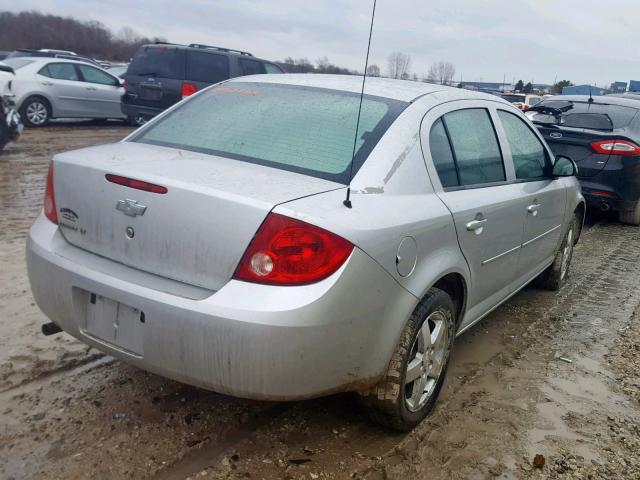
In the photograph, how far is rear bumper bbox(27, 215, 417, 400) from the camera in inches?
85.1

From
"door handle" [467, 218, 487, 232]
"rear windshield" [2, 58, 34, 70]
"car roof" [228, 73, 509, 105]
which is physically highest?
"car roof" [228, 73, 509, 105]

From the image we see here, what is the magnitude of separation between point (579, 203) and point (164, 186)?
13.2 feet

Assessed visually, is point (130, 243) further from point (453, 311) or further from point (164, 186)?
point (453, 311)

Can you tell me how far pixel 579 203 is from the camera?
5211 mm

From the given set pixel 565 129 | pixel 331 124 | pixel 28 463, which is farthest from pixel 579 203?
pixel 28 463

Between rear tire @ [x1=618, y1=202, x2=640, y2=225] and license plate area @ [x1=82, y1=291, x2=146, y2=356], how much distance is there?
7.27 metres

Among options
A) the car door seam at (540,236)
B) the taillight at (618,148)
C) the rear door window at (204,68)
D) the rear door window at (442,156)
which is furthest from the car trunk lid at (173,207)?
the rear door window at (204,68)

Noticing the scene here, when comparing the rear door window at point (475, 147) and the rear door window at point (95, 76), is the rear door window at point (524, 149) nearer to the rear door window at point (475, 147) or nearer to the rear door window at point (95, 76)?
the rear door window at point (475, 147)

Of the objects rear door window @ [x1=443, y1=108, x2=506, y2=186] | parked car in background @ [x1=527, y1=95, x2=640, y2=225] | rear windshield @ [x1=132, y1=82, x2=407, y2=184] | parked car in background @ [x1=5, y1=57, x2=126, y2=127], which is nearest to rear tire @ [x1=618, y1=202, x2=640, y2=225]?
parked car in background @ [x1=527, y1=95, x2=640, y2=225]

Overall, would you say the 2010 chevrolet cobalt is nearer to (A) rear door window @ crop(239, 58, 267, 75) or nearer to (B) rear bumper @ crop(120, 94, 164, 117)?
(B) rear bumper @ crop(120, 94, 164, 117)

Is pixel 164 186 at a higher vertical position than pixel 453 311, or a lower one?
higher

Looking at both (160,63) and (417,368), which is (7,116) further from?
(417,368)

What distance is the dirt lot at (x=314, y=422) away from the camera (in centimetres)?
258

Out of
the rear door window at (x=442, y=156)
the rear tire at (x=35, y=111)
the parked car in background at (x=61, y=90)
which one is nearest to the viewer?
the rear door window at (x=442, y=156)
